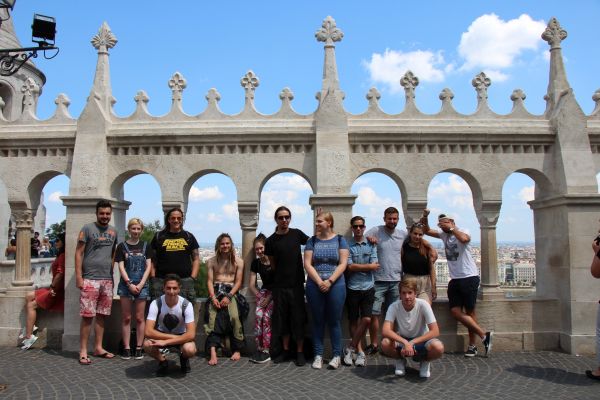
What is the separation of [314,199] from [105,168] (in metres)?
3.32

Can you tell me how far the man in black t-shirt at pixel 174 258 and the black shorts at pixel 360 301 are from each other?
2.08 meters

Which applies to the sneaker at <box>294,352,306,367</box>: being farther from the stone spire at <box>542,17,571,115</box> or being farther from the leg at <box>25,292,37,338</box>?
the stone spire at <box>542,17,571,115</box>

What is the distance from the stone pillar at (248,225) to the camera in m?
7.57

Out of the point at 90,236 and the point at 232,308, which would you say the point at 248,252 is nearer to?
the point at 232,308

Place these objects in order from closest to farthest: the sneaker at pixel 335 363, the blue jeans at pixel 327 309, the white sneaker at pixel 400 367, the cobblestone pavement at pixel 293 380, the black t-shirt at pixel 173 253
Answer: the cobblestone pavement at pixel 293 380 → the white sneaker at pixel 400 367 → the sneaker at pixel 335 363 → the blue jeans at pixel 327 309 → the black t-shirt at pixel 173 253

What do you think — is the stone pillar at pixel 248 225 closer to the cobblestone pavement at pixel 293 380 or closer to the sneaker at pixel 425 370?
the cobblestone pavement at pixel 293 380

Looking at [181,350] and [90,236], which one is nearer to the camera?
[181,350]

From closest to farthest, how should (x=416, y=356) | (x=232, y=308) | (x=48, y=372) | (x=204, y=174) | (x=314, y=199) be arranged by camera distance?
(x=416, y=356)
(x=48, y=372)
(x=232, y=308)
(x=314, y=199)
(x=204, y=174)

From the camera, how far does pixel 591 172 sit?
24.8 feet

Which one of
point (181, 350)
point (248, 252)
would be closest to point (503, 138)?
point (248, 252)

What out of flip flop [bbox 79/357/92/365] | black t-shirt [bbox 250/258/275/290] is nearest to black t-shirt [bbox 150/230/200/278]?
black t-shirt [bbox 250/258/275/290]

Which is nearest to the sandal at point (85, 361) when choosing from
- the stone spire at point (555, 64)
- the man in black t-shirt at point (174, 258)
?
the man in black t-shirt at point (174, 258)

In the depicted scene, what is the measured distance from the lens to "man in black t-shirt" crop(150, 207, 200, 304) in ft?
22.0

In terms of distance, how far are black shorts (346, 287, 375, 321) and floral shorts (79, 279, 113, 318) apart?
3.30m
